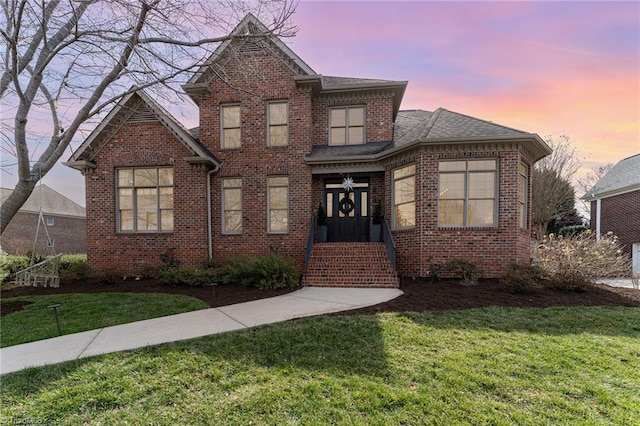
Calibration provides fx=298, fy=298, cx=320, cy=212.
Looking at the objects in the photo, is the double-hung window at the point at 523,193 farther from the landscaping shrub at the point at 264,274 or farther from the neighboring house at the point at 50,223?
the neighboring house at the point at 50,223

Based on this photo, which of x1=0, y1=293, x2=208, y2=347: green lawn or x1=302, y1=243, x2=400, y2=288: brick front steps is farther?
x1=302, y1=243, x2=400, y2=288: brick front steps

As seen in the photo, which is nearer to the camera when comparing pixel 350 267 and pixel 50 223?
pixel 350 267

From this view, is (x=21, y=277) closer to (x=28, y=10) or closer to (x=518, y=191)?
(x=28, y=10)

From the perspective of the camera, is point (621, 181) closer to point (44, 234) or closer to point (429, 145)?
point (429, 145)

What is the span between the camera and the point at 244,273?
8.22 metres

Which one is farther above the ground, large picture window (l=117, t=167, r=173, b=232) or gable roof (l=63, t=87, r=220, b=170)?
gable roof (l=63, t=87, r=220, b=170)

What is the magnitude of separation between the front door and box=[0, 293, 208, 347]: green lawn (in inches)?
235

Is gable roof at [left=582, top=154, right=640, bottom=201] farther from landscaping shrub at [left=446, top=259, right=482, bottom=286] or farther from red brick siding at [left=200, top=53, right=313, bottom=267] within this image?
red brick siding at [left=200, top=53, right=313, bottom=267]

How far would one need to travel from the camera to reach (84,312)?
6129 millimetres

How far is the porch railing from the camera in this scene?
8.72m

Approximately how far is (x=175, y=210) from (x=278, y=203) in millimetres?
3620

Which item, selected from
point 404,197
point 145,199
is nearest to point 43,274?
point 145,199

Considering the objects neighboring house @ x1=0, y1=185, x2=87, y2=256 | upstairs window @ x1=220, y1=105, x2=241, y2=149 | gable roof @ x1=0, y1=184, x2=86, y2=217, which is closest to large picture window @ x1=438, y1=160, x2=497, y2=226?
upstairs window @ x1=220, y1=105, x2=241, y2=149

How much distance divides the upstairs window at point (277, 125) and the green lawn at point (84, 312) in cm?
635
